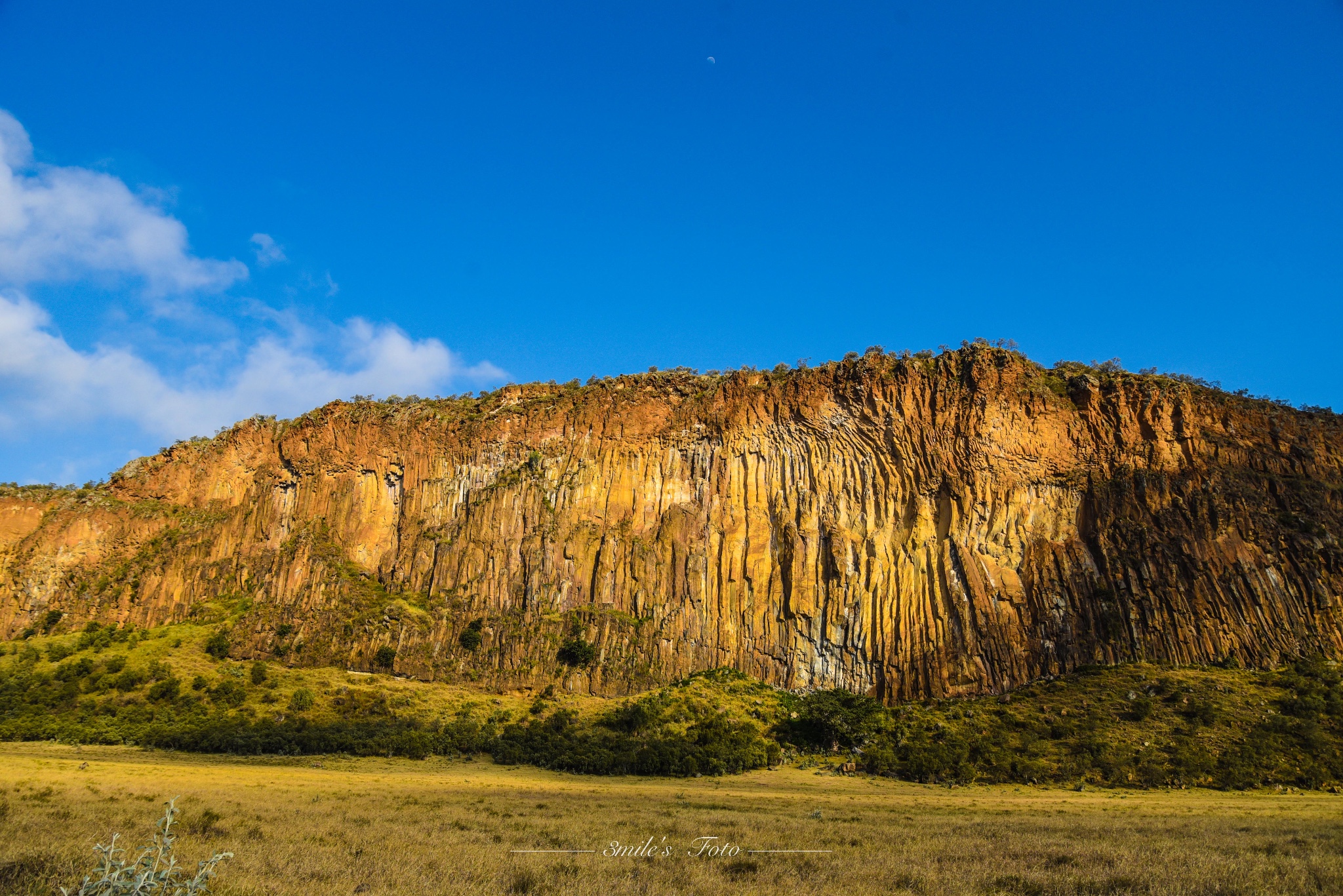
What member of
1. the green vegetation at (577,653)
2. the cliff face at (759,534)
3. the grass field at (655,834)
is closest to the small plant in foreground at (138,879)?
the grass field at (655,834)

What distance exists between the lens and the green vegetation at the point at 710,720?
3022cm

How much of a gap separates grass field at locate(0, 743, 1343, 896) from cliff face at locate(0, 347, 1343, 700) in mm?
12992

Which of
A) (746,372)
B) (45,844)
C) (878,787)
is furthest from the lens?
(746,372)

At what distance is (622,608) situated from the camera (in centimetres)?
4544

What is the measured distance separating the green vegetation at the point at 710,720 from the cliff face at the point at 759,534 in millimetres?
2303

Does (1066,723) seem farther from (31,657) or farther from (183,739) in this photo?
(31,657)

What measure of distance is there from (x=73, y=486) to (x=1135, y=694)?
219 ft

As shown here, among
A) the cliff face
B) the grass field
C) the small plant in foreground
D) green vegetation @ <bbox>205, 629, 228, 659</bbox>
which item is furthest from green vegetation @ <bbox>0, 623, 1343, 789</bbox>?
the small plant in foreground

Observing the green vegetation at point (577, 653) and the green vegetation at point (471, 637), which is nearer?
the green vegetation at point (577, 653)

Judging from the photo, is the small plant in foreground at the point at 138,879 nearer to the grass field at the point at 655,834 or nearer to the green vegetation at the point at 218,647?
the grass field at the point at 655,834

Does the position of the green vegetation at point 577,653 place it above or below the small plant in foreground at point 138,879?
above

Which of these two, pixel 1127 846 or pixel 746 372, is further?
pixel 746 372

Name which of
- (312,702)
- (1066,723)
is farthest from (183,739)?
(1066,723)

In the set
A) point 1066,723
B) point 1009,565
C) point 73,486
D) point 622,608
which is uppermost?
point 73,486
